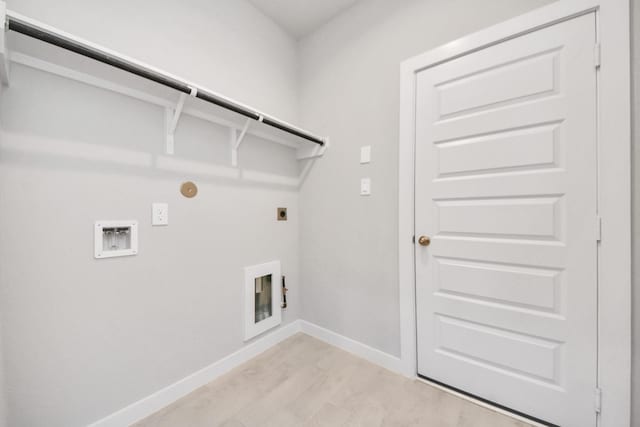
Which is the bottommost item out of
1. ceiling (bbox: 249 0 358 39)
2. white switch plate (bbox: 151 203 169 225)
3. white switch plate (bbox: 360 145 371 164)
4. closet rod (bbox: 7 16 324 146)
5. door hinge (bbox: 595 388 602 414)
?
door hinge (bbox: 595 388 602 414)

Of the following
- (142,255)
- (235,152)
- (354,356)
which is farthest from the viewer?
(354,356)

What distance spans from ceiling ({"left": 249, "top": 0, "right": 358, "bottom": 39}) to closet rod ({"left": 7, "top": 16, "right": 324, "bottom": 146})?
0.98 metres

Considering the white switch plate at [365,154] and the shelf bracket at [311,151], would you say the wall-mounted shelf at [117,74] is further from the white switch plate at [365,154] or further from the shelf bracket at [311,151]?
the white switch plate at [365,154]

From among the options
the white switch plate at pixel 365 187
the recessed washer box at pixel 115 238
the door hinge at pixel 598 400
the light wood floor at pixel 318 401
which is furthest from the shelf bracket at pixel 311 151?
the door hinge at pixel 598 400

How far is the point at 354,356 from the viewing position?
6.13 ft

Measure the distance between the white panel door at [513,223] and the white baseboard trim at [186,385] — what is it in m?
1.13

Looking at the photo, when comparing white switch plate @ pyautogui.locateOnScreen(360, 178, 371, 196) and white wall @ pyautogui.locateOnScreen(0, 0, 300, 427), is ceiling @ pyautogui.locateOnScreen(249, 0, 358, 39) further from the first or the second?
white switch plate @ pyautogui.locateOnScreen(360, 178, 371, 196)

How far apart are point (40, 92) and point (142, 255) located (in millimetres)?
812

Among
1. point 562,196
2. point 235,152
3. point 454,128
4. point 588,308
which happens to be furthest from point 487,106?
point 235,152

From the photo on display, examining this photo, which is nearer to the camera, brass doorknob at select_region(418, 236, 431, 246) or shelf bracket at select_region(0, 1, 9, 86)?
shelf bracket at select_region(0, 1, 9, 86)

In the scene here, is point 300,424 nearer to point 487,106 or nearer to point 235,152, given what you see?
point 235,152

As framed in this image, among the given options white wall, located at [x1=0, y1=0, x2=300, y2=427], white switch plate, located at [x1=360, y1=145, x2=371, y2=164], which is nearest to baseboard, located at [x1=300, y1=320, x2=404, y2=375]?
white wall, located at [x1=0, y1=0, x2=300, y2=427]

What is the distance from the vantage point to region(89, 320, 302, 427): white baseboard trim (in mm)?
1244

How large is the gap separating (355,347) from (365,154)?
4.76ft
